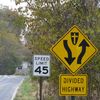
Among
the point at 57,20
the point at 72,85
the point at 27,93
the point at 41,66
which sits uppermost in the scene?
the point at 27,93

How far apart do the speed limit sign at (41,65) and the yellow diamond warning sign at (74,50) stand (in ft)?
23.9

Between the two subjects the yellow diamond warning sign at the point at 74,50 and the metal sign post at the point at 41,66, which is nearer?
the yellow diamond warning sign at the point at 74,50

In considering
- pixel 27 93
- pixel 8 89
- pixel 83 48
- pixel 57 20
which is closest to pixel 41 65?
pixel 57 20

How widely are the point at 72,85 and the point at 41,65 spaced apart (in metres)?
7.79

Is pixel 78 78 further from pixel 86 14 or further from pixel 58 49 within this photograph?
pixel 86 14

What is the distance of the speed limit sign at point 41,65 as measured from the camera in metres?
18.7

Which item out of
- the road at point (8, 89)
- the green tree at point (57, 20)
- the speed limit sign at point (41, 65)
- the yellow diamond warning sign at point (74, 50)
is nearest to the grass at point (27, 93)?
the road at point (8, 89)

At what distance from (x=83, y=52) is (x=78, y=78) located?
0.61 m

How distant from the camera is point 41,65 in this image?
62.5 feet

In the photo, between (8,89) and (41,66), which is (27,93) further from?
(41,66)

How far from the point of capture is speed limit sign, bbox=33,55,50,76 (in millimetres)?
18664

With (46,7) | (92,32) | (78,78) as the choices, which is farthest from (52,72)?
(78,78)

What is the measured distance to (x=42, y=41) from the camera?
20656 mm

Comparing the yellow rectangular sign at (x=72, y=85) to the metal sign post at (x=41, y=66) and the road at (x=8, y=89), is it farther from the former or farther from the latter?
the road at (x=8, y=89)
